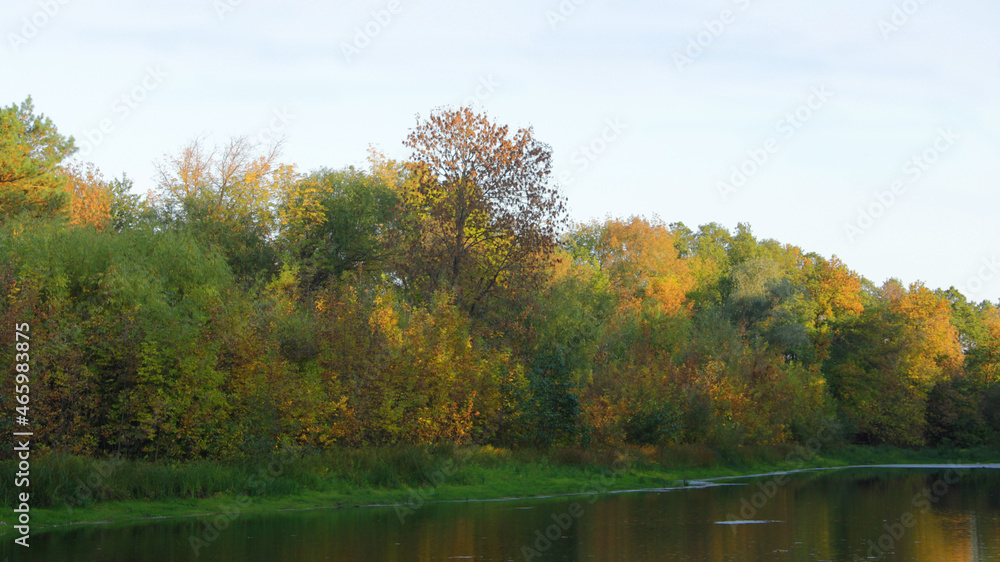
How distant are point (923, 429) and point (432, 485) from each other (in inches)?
2394

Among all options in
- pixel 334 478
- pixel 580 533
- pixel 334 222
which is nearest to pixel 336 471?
pixel 334 478

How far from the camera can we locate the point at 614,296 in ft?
226

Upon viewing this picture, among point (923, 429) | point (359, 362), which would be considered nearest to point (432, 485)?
point (359, 362)

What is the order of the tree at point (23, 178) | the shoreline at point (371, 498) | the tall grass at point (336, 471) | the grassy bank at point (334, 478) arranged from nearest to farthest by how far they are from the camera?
the shoreline at point (371, 498), the grassy bank at point (334, 478), the tall grass at point (336, 471), the tree at point (23, 178)

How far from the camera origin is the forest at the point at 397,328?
27922mm

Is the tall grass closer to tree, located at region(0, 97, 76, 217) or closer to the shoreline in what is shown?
the shoreline

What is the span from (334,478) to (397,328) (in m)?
7.69

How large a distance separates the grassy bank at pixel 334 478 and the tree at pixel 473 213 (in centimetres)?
1033

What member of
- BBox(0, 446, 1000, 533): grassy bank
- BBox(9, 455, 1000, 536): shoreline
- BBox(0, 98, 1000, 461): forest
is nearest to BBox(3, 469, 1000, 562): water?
BBox(9, 455, 1000, 536): shoreline

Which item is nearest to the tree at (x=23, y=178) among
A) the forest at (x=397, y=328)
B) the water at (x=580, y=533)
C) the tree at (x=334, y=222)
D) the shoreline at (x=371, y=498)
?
the forest at (x=397, y=328)

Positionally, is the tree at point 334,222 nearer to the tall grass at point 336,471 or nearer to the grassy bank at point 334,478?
the tall grass at point 336,471

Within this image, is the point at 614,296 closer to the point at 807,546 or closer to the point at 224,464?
the point at 224,464

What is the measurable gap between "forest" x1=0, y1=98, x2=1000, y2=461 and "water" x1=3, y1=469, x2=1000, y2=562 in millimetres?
5874

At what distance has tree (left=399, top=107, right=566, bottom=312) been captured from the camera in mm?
45438
